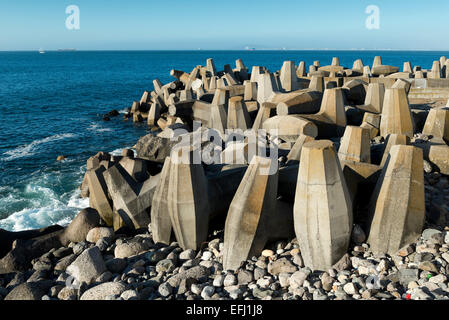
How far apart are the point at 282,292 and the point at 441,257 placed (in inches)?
71.1

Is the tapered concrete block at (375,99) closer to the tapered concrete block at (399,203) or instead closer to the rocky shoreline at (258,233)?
the rocky shoreline at (258,233)

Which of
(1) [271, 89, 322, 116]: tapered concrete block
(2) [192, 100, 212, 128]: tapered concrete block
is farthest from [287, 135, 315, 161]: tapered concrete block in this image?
(2) [192, 100, 212, 128]: tapered concrete block

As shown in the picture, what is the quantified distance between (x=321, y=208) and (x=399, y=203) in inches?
39.5

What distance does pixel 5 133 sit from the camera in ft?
57.9

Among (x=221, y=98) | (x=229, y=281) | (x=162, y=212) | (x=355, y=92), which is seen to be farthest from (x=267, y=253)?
(x=355, y=92)

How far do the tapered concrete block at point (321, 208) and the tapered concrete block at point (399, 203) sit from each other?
16.2 inches

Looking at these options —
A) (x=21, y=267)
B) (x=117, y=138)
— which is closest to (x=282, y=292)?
(x=21, y=267)

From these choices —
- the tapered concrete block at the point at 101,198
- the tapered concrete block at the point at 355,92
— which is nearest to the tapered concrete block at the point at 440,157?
the tapered concrete block at the point at 355,92

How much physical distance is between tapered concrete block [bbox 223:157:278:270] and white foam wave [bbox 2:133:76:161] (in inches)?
471

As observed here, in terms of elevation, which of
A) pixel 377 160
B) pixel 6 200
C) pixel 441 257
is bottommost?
pixel 6 200

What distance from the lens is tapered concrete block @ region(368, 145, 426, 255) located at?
13.6 ft

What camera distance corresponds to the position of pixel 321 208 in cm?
396

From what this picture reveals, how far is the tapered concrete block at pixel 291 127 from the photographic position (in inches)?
294
